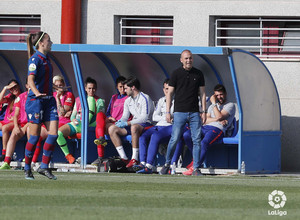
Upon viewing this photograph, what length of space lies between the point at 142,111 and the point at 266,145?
2.20 m

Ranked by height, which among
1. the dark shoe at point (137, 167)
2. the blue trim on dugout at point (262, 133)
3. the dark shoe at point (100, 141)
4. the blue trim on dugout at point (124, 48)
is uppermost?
the blue trim on dugout at point (124, 48)

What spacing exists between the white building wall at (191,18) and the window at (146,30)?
0.22 metres

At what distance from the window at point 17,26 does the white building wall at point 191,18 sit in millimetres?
305

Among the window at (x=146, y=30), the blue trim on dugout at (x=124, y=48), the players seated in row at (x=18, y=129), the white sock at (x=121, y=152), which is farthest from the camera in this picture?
the window at (x=146, y=30)

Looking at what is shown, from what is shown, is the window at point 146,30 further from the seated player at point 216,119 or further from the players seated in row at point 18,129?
the seated player at point 216,119

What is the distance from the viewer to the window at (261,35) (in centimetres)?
1730

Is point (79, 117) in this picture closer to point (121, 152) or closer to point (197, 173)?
point (121, 152)

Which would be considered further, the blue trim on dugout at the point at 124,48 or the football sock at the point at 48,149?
the blue trim on dugout at the point at 124,48

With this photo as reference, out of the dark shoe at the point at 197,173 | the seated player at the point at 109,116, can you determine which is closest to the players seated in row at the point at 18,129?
the seated player at the point at 109,116

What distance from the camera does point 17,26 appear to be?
18.7 meters

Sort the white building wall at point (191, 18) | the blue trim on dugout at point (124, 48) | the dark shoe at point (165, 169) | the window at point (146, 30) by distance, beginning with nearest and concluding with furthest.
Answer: the dark shoe at point (165, 169)
the blue trim on dugout at point (124, 48)
the white building wall at point (191, 18)
the window at point (146, 30)

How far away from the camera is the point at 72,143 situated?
15594 millimetres

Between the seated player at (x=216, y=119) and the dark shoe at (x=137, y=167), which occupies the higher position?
the seated player at (x=216, y=119)

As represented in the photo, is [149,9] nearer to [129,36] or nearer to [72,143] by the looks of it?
[129,36]
